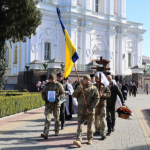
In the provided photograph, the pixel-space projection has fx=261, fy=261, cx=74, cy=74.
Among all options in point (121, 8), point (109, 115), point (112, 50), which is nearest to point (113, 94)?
point (109, 115)

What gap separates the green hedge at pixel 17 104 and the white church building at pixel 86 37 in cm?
1533

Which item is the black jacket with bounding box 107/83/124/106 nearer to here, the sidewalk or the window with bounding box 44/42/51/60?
the sidewalk

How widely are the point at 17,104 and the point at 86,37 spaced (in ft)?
80.5

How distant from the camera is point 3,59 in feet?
56.3

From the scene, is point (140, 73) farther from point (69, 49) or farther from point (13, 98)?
point (69, 49)

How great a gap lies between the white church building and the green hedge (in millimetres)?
15326

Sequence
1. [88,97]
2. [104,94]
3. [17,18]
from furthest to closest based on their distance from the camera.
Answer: [17,18], [104,94], [88,97]

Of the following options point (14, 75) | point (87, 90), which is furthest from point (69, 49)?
point (14, 75)

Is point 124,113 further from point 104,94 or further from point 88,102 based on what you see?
point 88,102

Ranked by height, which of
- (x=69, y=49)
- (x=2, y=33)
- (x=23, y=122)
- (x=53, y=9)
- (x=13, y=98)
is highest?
(x=53, y=9)

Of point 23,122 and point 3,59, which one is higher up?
point 3,59

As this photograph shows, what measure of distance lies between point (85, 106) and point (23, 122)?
444 cm

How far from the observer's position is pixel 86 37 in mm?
36000

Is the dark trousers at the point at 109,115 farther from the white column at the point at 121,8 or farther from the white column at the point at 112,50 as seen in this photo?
the white column at the point at 121,8
